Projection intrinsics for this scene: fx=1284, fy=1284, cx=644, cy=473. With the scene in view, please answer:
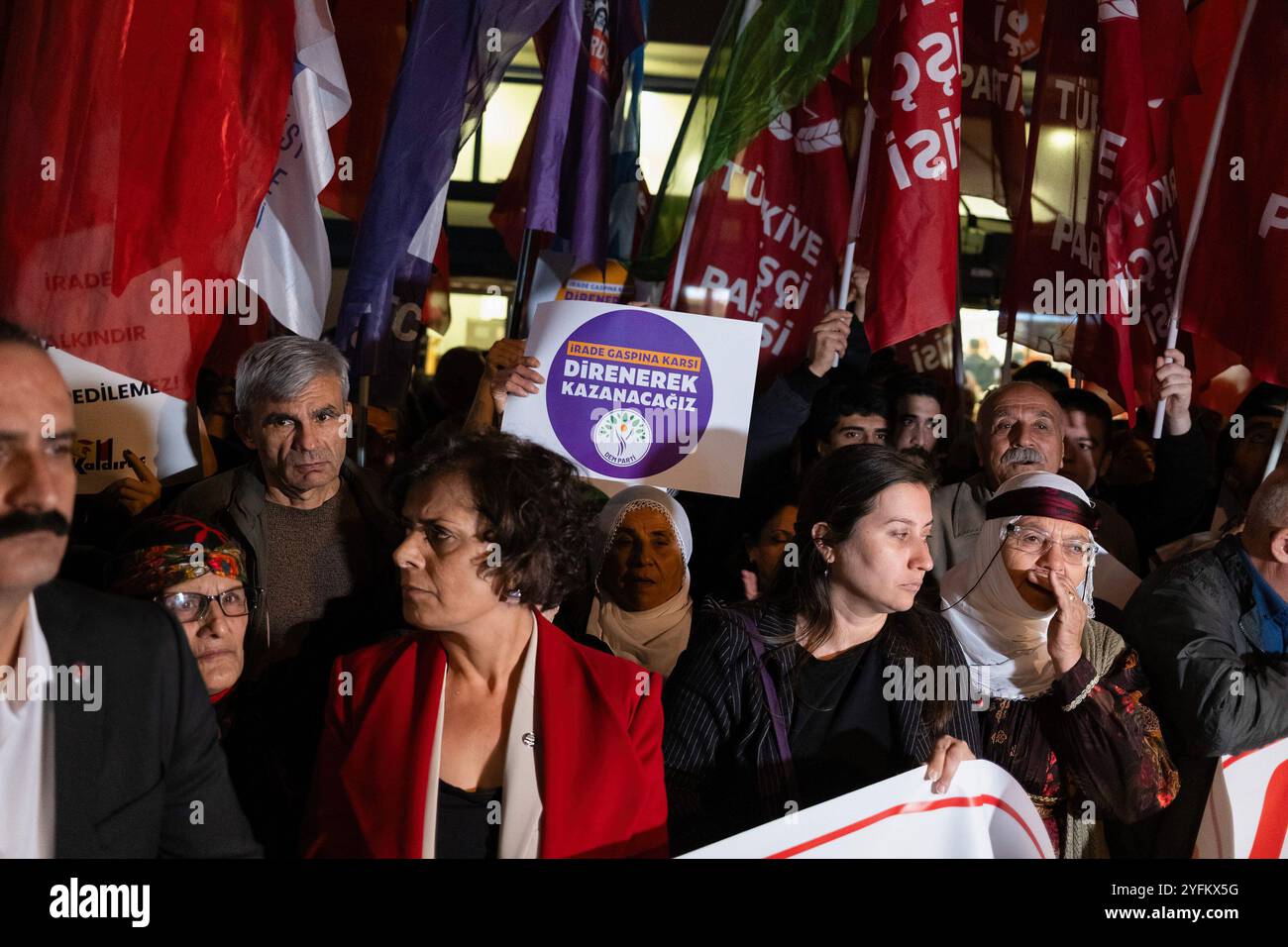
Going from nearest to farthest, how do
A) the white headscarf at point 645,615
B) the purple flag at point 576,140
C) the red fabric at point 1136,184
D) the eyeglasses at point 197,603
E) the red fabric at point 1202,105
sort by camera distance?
the eyeglasses at point 197,603
the white headscarf at point 645,615
the red fabric at point 1136,184
the purple flag at point 576,140
the red fabric at point 1202,105

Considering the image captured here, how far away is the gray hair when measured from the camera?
3.45 m

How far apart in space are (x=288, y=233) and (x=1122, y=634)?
2.99 metres

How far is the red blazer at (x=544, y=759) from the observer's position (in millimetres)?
2500

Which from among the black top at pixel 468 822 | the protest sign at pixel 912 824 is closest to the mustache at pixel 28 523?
the black top at pixel 468 822

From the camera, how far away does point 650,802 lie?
2.61 meters

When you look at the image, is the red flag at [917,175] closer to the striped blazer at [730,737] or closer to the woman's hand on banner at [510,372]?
the woman's hand on banner at [510,372]

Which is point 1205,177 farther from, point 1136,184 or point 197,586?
point 197,586

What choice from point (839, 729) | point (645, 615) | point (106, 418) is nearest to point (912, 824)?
point (839, 729)

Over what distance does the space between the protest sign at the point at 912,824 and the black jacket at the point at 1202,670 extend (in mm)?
580

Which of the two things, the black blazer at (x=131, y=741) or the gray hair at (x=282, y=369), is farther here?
the gray hair at (x=282, y=369)

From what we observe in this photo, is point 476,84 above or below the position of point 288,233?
above
